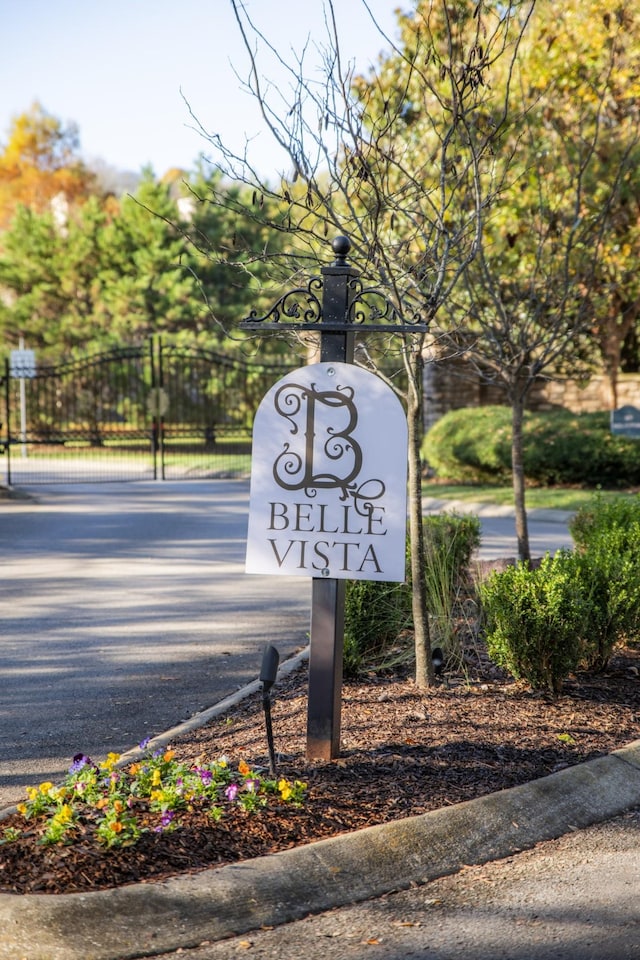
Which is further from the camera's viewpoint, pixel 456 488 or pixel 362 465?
pixel 456 488

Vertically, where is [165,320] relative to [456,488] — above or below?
above

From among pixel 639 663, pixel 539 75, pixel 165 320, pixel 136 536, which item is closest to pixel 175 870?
pixel 639 663

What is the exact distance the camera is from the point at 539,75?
15727 millimetres

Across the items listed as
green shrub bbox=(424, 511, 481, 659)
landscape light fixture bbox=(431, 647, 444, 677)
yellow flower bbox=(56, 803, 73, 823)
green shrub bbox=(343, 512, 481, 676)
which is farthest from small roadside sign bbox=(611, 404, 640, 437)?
yellow flower bbox=(56, 803, 73, 823)

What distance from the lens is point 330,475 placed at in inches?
172

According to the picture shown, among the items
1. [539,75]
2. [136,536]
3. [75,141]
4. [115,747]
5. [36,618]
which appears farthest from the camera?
[75,141]

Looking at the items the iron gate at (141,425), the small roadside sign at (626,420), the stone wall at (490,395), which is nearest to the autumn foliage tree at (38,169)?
the iron gate at (141,425)

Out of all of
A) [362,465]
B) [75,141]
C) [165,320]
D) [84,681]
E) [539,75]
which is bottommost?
[84,681]

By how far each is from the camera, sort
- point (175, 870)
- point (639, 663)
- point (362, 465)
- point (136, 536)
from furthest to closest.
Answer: point (136, 536)
point (639, 663)
point (362, 465)
point (175, 870)

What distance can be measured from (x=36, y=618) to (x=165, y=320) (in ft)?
83.2

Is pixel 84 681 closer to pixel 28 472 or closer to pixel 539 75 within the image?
pixel 539 75

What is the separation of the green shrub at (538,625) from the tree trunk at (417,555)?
1.13ft

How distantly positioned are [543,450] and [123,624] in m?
12.7

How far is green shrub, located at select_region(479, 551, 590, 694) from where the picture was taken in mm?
5297
